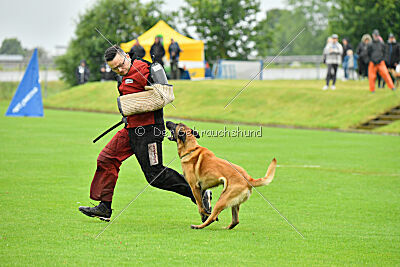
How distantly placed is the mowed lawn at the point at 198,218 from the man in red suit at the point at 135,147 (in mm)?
356

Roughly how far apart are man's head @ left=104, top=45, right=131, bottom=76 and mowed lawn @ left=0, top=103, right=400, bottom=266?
1111 mm

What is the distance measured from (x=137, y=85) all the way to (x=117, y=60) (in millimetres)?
359

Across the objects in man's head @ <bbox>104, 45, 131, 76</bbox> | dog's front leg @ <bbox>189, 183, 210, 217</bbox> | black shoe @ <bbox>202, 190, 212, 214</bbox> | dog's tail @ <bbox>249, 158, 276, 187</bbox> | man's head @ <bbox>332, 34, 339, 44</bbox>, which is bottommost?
black shoe @ <bbox>202, 190, 212, 214</bbox>

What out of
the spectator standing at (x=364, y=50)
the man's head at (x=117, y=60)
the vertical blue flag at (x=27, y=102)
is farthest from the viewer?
the spectator standing at (x=364, y=50)

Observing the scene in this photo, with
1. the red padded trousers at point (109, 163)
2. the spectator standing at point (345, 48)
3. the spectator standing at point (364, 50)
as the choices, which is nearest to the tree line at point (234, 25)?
the spectator standing at point (345, 48)

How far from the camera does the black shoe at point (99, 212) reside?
25.5ft

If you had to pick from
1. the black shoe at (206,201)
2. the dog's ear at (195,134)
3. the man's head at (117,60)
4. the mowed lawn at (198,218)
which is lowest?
the mowed lawn at (198,218)

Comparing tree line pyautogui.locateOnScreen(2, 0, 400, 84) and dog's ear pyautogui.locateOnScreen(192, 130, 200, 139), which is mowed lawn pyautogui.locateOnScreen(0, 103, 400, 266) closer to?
dog's ear pyautogui.locateOnScreen(192, 130, 200, 139)

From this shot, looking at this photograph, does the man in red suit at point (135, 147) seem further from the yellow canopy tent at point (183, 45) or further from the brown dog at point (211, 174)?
the yellow canopy tent at point (183, 45)

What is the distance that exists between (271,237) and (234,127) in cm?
141

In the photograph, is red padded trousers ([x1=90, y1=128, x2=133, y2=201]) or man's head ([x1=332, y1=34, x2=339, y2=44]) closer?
red padded trousers ([x1=90, y1=128, x2=133, y2=201])

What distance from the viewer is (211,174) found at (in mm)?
7254

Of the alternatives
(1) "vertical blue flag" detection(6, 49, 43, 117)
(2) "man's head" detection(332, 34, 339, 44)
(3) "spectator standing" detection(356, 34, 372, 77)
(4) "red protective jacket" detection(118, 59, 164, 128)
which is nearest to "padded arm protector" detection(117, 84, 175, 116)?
(4) "red protective jacket" detection(118, 59, 164, 128)

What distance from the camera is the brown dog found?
280 inches
